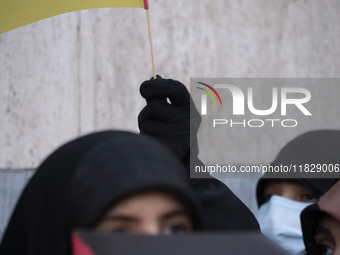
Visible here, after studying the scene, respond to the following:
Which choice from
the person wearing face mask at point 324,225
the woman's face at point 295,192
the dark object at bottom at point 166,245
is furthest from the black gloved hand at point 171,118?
the dark object at bottom at point 166,245

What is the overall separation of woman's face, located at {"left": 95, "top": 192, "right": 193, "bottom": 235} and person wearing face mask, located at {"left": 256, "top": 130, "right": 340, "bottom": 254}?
1606 mm

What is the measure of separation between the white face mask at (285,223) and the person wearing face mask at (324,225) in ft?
2.30

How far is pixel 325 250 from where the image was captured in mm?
2188

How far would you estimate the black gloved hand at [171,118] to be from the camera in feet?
8.48

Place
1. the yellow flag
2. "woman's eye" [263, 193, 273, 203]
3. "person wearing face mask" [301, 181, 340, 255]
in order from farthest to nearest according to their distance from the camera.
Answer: "woman's eye" [263, 193, 273, 203], the yellow flag, "person wearing face mask" [301, 181, 340, 255]

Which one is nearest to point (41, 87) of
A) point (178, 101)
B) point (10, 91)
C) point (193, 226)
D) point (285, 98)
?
point (10, 91)

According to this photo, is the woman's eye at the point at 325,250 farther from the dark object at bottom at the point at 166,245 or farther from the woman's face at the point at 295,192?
the dark object at bottom at the point at 166,245

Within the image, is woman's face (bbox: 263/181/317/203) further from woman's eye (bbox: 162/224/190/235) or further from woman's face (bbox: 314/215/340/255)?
woman's eye (bbox: 162/224/190/235)

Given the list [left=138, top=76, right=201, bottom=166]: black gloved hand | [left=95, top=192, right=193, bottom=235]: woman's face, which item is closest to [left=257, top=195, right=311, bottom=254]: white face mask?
[left=138, top=76, right=201, bottom=166]: black gloved hand

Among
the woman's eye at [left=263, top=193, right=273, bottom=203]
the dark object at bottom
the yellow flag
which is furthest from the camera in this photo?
the woman's eye at [left=263, top=193, right=273, bottom=203]

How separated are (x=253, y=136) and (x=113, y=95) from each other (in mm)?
930

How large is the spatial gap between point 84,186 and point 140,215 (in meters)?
0.14

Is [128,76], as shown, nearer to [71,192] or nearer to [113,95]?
[113,95]

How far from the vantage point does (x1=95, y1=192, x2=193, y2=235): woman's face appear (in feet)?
4.59
